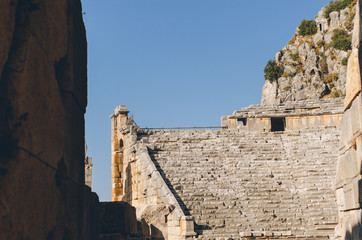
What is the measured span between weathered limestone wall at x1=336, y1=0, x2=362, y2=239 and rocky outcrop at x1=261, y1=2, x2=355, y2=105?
1357 inches

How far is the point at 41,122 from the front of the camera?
→ 2377 mm

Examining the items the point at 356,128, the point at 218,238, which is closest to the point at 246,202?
the point at 218,238

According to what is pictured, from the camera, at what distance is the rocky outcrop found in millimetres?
39594

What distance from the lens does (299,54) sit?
4269 cm

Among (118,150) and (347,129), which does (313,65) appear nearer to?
(118,150)

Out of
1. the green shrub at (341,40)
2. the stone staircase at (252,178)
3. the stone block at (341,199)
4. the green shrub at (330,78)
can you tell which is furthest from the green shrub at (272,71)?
the stone block at (341,199)

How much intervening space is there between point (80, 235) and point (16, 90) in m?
1.43

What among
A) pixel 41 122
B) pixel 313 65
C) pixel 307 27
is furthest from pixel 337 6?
pixel 41 122

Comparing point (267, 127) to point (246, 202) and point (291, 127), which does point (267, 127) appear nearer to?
point (291, 127)

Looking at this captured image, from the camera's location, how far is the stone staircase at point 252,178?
53.2ft

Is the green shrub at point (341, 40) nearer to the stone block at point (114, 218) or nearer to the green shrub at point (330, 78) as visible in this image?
the green shrub at point (330, 78)

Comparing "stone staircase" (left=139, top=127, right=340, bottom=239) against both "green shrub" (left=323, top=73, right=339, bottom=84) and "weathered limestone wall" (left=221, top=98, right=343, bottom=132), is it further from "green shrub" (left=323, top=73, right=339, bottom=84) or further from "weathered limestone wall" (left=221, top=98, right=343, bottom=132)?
"green shrub" (left=323, top=73, right=339, bottom=84)

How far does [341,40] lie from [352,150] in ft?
122

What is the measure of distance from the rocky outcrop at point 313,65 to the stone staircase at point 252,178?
18.3 meters
